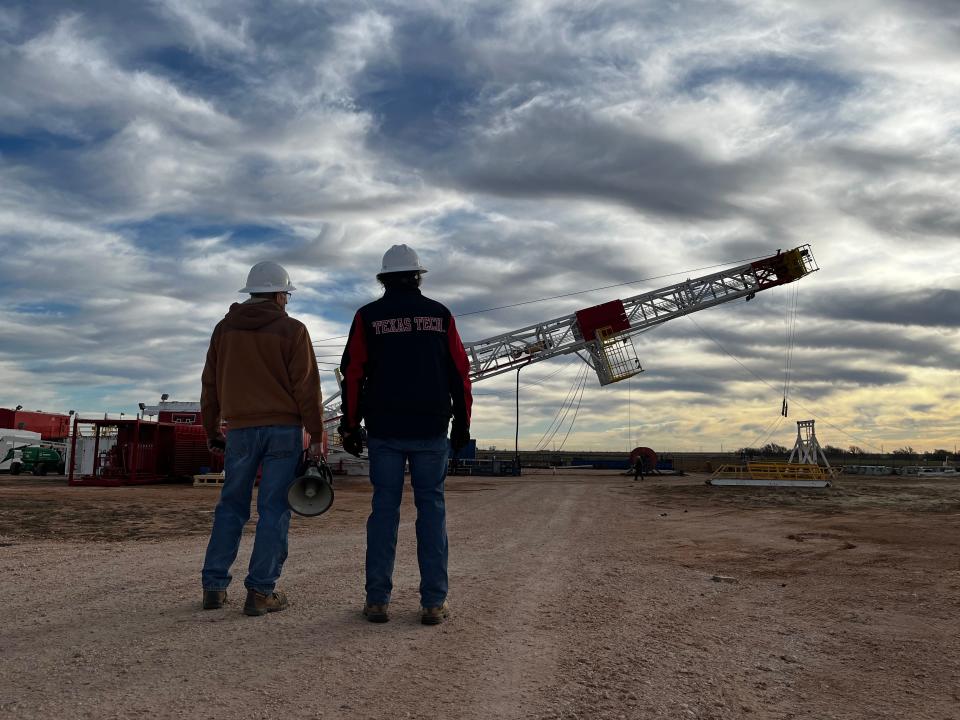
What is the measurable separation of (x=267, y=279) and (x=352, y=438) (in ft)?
3.74

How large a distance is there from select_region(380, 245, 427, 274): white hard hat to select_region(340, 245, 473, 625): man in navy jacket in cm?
19

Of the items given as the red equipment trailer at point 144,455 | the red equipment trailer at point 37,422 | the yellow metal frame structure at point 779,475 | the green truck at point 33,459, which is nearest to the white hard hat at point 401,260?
the red equipment trailer at point 144,455

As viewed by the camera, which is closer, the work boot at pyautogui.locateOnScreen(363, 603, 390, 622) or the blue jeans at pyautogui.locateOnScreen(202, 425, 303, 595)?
the work boot at pyautogui.locateOnScreen(363, 603, 390, 622)

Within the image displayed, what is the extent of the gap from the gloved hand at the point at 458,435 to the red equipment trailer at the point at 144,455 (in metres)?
20.0

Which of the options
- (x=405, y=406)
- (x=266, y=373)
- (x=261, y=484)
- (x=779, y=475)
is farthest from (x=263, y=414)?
(x=779, y=475)

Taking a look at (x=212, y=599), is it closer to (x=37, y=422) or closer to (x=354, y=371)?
(x=354, y=371)

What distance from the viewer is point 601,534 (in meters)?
9.96

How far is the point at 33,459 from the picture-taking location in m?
34.1

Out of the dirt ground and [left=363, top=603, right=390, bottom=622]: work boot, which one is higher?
[left=363, top=603, right=390, bottom=622]: work boot

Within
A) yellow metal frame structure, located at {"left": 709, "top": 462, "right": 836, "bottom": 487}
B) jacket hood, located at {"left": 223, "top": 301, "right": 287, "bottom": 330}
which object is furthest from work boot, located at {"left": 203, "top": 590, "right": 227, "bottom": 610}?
yellow metal frame structure, located at {"left": 709, "top": 462, "right": 836, "bottom": 487}

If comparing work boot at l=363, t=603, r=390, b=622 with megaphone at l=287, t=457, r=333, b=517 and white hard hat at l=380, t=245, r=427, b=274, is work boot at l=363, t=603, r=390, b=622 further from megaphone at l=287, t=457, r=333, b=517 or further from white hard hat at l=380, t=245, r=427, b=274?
white hard hat at l=380, t=245, r=427, b=274

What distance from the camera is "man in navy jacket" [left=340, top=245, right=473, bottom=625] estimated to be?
4293 millimetres

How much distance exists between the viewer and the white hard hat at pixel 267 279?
4.68m

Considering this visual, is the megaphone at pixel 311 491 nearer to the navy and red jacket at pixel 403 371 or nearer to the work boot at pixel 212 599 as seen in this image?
the navy and red jacket at pixel 403 371
